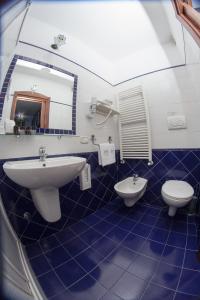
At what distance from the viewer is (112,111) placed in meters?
1.89

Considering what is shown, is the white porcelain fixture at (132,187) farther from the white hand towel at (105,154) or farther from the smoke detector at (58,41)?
the smoke detector at (58,41)

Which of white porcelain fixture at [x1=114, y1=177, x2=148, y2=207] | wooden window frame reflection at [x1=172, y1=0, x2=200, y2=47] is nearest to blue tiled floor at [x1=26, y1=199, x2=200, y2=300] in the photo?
white porcelain fixture at [x1=114, y1=177, x2=148, y2=207]

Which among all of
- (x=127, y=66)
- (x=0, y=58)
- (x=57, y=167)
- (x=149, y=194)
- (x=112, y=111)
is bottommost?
(x=149, y=194)

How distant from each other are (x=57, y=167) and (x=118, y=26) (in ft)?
5.39

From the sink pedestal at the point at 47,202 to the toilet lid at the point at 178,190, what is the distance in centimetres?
110

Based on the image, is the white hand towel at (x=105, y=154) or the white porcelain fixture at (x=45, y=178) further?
the white hand towel at (x=105, y=154)

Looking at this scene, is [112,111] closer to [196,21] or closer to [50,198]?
[196,21]

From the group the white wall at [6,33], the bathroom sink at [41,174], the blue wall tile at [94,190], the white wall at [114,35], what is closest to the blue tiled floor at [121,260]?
the blue wall tile at [94,190]

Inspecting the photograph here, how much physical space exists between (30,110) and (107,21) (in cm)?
122

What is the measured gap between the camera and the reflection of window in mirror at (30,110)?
113 centimetres

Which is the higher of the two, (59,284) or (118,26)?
(118,26)

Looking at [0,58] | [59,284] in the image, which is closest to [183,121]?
[0,58]

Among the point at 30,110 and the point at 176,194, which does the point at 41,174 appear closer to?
the point at 30,110

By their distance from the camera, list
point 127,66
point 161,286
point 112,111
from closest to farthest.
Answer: point 161,286
point 112,111
point 127,66
